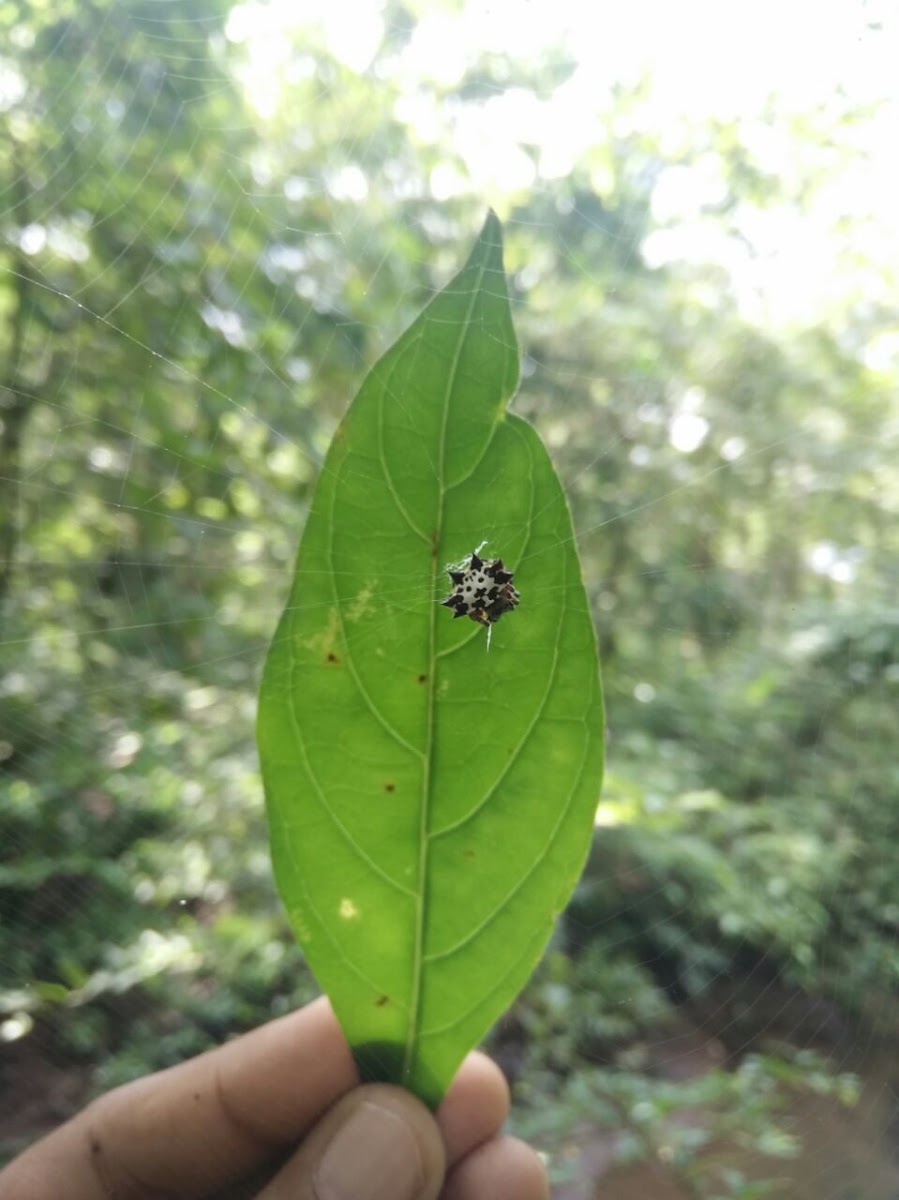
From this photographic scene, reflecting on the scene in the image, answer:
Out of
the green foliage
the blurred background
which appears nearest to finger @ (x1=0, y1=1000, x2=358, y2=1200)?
the blurred background

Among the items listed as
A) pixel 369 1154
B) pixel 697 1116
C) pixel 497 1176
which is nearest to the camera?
pixel 369 1154

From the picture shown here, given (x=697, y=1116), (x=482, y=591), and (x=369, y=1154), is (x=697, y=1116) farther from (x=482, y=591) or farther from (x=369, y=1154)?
(x=482, y=591)

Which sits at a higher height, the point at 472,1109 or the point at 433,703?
the point at 433,703

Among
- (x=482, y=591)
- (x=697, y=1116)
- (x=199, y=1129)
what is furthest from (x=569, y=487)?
(x=697, y=1116)

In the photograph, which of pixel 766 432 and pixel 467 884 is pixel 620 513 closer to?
pixel 766 432

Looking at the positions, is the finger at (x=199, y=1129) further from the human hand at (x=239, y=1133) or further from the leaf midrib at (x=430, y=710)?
the leaf midrib at (x=430, y=710)

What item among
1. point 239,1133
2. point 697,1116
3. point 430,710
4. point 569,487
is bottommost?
point 697,1116

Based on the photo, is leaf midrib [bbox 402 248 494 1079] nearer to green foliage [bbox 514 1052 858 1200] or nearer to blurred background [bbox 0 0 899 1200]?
blurred background [bbox 0 0 899 1200]
